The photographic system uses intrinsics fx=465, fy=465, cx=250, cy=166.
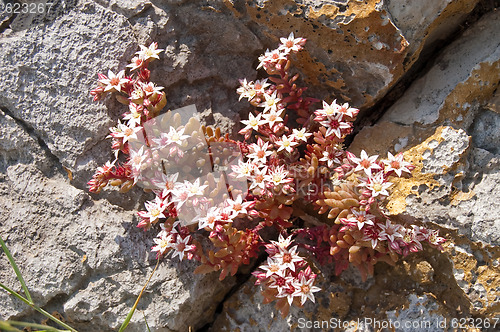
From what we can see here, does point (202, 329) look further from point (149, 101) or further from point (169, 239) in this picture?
point (149, 101)

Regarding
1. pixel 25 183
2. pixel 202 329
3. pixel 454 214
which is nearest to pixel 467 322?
pixel 454 214

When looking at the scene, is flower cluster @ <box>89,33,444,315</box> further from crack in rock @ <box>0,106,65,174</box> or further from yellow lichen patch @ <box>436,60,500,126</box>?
yellow lichen patch @ <box>436,60,500,126</box>

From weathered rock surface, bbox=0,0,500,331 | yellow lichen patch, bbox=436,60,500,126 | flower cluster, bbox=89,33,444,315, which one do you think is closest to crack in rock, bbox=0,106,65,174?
weathered rock surface, bbox=0,0,500,331

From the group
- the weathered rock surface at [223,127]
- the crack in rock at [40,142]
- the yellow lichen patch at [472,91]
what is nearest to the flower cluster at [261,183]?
the weathered rock surface at [223,127]

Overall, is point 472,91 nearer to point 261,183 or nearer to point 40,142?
point 261,183

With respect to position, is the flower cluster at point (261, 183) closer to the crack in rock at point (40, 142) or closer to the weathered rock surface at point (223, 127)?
the weathered rock surface at point (223, 127)

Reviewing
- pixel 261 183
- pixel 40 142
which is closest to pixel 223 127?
pixel 261 183
